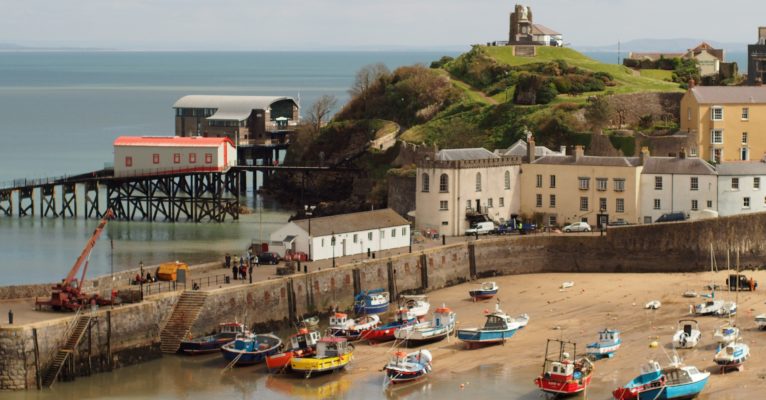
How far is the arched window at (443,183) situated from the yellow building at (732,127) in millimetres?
17772

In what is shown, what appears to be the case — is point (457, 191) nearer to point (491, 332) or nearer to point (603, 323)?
point (603, 323)

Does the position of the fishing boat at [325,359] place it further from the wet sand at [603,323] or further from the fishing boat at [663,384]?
the fishing boat at [663,384]

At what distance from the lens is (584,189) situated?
8506 centimetres

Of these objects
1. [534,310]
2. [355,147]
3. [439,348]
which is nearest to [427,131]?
[355,147]

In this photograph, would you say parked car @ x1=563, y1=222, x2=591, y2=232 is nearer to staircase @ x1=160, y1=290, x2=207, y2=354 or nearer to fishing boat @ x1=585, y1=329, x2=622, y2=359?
fishing boat @ x1=585, y1=329, x2=622, y2=359

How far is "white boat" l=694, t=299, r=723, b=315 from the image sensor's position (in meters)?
67.7

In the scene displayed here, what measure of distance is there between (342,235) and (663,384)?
23.7 metres

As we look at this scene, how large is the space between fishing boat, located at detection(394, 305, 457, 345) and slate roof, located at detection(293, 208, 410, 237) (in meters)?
10.1

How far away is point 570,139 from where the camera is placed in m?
101

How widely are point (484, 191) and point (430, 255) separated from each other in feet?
31.2

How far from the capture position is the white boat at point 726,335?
201 feet

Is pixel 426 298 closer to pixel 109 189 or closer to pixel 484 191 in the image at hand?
pixel 484 191

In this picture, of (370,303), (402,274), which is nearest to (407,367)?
(370,303)

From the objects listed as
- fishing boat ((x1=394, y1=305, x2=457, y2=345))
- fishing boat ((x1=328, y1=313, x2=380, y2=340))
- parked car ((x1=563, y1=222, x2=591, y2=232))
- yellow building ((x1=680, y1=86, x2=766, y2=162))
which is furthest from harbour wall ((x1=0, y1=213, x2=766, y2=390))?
yellow building ((x1=680, y1=86, x2=766, y2=162))
